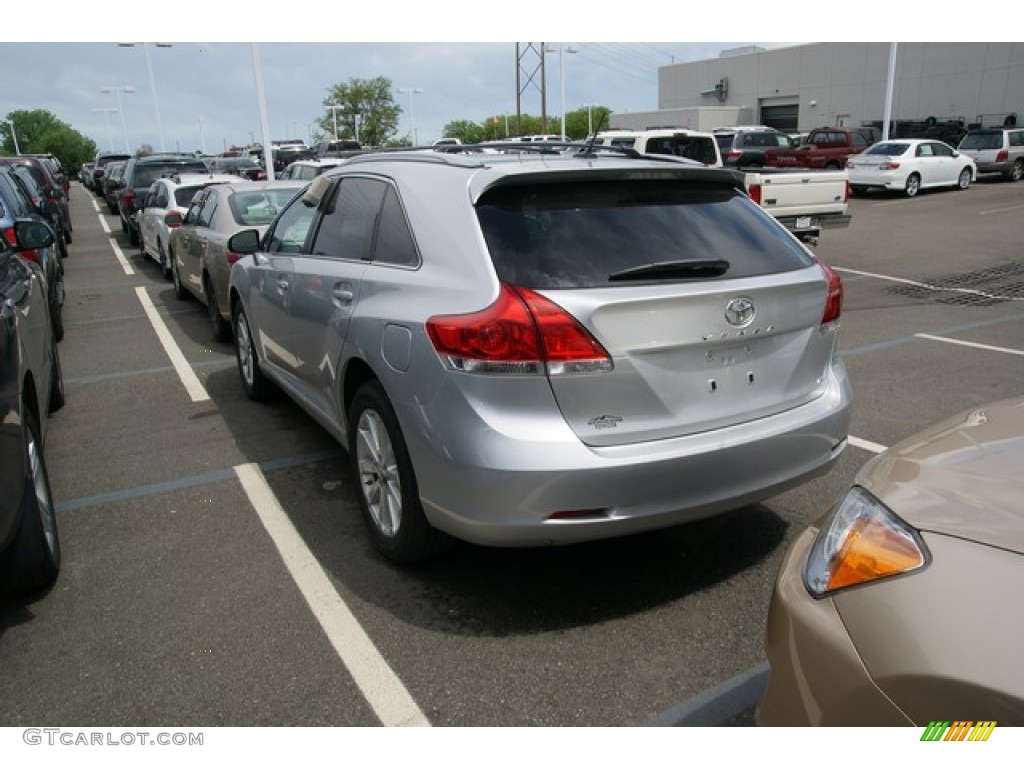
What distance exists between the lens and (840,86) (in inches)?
2060

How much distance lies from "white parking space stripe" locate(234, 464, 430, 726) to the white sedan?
75.0ft

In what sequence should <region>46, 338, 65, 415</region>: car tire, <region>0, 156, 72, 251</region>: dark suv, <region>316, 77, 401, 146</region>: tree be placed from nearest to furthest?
<region>46, 338, 65, 415</region>: car tire
<region>0, 156, 72, 251</region>: dark suv
<region>316, 77, 401, 146</region>: tree

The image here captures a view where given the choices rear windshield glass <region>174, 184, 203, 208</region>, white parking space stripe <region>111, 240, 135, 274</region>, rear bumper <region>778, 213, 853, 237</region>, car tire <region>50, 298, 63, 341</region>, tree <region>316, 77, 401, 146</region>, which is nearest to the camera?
car tire <region>50, 298, 63, 341</region>

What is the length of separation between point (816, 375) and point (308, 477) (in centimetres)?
283

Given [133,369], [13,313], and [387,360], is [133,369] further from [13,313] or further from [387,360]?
[387,360]

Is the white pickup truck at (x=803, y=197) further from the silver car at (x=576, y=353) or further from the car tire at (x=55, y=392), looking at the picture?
the car tire at (x=55, y=392)

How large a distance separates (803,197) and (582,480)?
1059 centimetres

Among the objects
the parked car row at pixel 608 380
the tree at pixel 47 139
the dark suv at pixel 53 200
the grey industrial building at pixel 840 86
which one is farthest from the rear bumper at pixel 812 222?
the tree at pixel 47 139

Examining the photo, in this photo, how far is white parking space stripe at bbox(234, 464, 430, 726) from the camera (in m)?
2.64

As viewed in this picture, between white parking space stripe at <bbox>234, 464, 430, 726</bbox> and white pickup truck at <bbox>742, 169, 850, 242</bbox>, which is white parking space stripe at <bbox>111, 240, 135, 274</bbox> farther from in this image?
white parking space stripe at <bbox>234, 464, 430, 726</bbox>

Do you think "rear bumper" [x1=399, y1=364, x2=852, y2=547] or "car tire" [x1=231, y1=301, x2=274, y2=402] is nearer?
"rear bumper" [x1=399, y1=364, x2=852, y2=547]

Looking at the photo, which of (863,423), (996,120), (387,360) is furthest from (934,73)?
(387,360)

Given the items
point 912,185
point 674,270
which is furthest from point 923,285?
point 912,185
